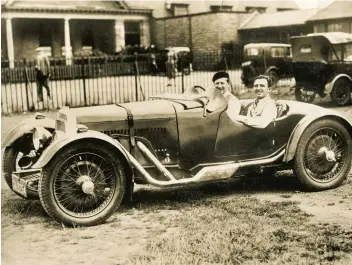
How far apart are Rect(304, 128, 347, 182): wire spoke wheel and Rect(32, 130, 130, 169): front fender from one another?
1.77 meters

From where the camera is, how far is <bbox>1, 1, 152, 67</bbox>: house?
27812 millimetres

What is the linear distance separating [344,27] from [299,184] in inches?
671

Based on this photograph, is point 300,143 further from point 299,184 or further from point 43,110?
point 43,110

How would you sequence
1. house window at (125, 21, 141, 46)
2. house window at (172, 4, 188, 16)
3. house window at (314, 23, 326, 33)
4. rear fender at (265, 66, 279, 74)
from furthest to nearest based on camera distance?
house window at (172, 4, 188, 16)
house window at (125, 21, 141, 46)
house window at (314, 23, 326, 33)
rear fender at (265, 66, 279, 74)

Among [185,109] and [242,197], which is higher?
[185,109]

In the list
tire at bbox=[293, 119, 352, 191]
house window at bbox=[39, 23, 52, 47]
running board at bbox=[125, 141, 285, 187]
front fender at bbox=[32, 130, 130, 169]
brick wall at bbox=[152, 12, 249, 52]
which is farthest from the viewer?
house window at bbox=[39, 23, 52, 47]

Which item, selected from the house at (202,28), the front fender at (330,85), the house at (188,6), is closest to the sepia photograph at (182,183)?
the front fender at (330,85)

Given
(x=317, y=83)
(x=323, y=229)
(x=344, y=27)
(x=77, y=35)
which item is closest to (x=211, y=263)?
(x=323, y=229)

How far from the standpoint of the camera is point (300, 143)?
4.41 meters

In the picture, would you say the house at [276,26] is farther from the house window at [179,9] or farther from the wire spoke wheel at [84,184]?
the wire spoke wheel at [84,184]

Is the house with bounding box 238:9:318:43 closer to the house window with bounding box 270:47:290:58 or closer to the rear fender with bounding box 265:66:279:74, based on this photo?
the house window with bounding box 270:47:290:58

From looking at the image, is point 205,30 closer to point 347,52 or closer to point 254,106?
point 347,52

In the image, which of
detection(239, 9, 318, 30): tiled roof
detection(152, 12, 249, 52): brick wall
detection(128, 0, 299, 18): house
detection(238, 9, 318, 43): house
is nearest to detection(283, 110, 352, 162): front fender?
detection(239, 9, 318, 30): tiled roof

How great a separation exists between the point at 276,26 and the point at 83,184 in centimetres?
2602
